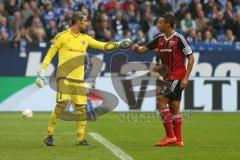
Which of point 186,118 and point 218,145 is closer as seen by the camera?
point 218,145

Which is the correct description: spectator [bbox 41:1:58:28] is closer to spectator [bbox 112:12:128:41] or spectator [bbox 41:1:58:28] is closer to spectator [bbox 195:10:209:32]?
spectator [bbox 112:12:128:41]

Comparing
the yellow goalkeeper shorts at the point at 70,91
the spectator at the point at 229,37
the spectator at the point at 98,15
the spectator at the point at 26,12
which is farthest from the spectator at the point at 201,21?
the yellow goalkeeper shorts at the point at 70,91

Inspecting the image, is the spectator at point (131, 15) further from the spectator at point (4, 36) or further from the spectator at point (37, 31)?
the spectator at point (4, 36)

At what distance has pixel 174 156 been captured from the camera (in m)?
12.2

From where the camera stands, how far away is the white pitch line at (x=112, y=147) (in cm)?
1224

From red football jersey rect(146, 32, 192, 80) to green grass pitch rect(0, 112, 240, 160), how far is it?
1.34m

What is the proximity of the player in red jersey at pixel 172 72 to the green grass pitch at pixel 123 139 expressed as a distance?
15.2 inches

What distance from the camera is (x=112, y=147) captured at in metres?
13.8

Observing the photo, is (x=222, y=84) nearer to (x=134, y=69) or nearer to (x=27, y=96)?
(x=134, y=69)

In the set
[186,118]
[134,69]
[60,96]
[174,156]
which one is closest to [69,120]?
[186,118]

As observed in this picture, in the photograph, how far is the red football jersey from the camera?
14.1 metres

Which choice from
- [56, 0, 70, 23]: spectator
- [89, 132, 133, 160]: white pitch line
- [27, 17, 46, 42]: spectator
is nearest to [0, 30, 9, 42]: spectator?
[27, 17, 46, 42]: spectator

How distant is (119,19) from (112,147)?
48.6 ft

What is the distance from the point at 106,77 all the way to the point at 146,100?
148 centimetres
